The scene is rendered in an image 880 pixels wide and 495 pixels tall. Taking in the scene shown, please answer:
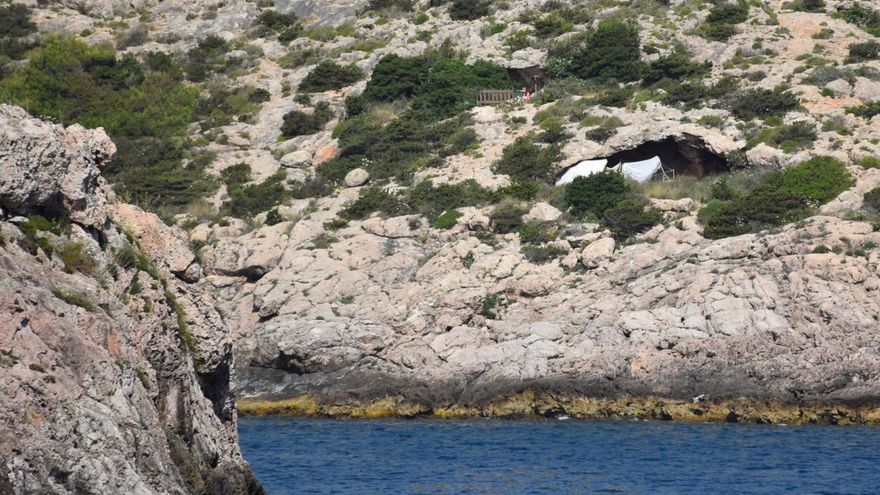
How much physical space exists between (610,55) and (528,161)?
38.9 feet

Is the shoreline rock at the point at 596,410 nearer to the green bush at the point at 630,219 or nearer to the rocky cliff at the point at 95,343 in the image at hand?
the green bush at the point at 630,219

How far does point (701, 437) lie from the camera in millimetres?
39062

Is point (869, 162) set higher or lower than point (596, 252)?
higher

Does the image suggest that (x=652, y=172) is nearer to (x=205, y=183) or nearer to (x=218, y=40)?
(x=205, y=183)

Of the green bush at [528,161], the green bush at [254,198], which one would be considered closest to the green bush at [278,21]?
the green bush at [254,198]

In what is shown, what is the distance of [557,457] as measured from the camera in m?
35.8

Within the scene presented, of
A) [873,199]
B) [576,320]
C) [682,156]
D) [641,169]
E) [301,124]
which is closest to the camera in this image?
[576,320]

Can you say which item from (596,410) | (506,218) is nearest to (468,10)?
(506,218)

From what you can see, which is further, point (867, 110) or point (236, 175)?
point (236, 175)

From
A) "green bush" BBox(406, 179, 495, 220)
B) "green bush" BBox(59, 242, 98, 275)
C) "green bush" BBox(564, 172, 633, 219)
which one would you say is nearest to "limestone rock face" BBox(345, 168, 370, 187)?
"green bush" BBox(406, 179, 495, 220)

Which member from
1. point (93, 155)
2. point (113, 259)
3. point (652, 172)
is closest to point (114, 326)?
point (113, 259)

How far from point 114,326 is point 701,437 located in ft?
81.0

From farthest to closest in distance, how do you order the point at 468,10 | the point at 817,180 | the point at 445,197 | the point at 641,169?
the point at 468,10, the point at 641,169, the point at 445,197, the point at 817,180

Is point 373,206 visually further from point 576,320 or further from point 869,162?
point 869,162
